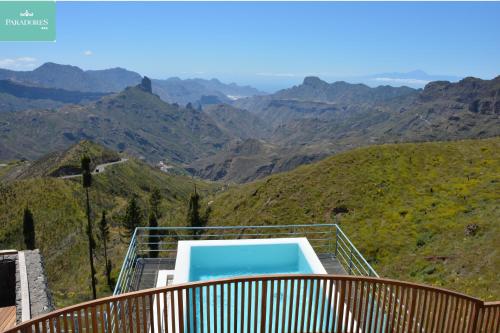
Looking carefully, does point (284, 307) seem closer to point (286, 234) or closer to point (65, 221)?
point (286, 234)

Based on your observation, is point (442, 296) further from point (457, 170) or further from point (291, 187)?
point (291, 187)

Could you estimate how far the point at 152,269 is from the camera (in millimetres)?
13375

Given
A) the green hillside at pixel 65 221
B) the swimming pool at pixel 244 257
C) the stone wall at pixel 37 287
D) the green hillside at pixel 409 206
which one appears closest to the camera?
the stone wall at pixel 37 287

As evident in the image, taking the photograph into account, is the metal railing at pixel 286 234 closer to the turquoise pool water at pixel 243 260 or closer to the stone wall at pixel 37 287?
the turquoise pool water at pixel 243 260

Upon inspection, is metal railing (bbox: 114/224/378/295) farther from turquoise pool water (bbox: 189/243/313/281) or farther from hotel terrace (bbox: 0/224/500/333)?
turquoise pool water (bbox: 189/243/313/281)

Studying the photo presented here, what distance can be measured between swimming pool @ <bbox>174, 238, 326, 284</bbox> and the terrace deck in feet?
2.86

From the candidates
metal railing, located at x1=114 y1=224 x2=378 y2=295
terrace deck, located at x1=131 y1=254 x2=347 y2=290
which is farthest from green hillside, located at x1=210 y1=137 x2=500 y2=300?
terrace deck, located at x1=131 y1=254 x2=347 y2=290

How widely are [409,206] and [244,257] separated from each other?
15673mm

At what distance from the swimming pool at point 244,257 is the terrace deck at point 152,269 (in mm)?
872

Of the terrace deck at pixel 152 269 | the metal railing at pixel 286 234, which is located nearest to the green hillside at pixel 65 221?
the metal railing at pixel 286 234

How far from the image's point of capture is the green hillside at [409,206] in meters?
17.2

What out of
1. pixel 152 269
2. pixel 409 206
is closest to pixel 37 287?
pixel 152 269

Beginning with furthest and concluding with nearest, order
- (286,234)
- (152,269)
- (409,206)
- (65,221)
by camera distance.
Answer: (65,221) → (409,206) → (286,234) → (152,269)

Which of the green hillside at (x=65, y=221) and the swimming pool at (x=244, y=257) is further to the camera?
the green hillside at (x=65, y=221)
